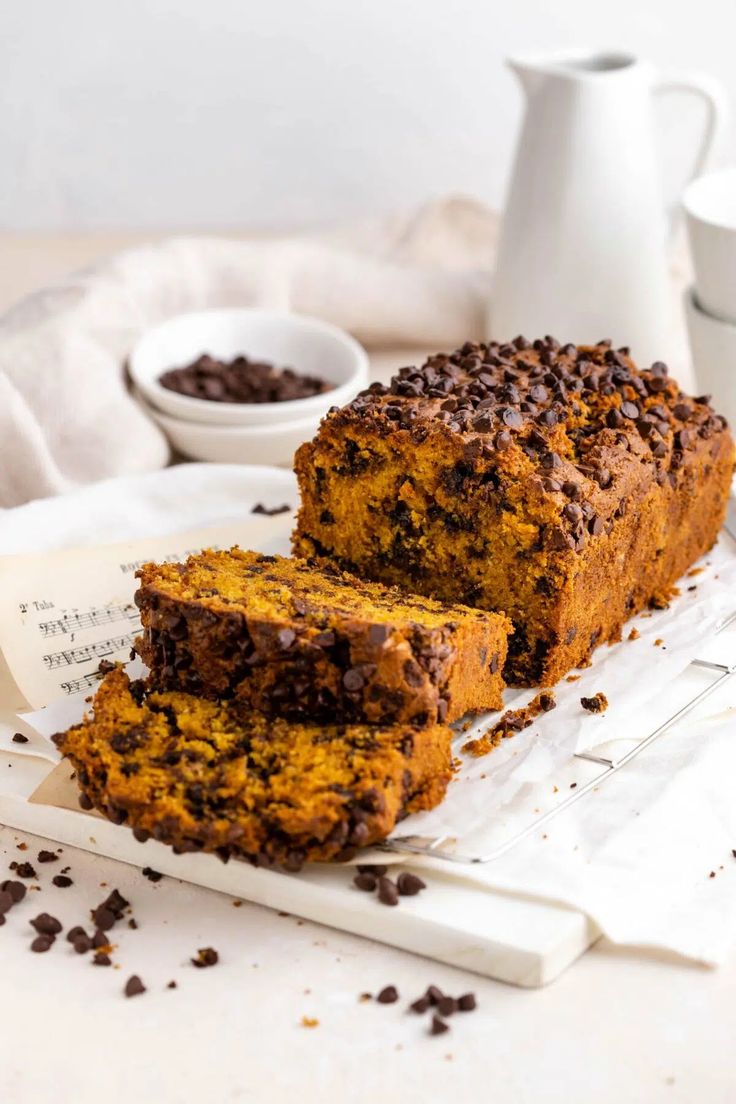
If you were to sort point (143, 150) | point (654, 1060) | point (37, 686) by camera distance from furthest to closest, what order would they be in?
point (143, 150)
point (37, 686)
point (654, 1060)

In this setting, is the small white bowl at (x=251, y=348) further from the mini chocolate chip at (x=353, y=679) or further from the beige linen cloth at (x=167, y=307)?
the mini chocolate chip at (x=353, y=679)

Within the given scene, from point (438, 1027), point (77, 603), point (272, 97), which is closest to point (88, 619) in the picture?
point (77, 603)

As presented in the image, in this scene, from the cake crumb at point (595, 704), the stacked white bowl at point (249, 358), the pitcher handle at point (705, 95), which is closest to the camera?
the cake crumb at point (595, 704)

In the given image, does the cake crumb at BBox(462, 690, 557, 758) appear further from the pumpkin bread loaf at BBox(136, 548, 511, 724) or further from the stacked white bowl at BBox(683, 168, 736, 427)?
the stacked white bowl at BBox(683, 168, 736, 427)

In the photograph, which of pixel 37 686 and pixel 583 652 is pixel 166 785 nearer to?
pixel 37 686

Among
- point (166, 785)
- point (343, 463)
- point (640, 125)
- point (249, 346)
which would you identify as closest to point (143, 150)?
point (249, 346)

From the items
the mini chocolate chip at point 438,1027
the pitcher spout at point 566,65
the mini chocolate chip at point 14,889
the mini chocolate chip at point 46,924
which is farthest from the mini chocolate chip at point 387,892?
the pitcher spout at point 566,65
